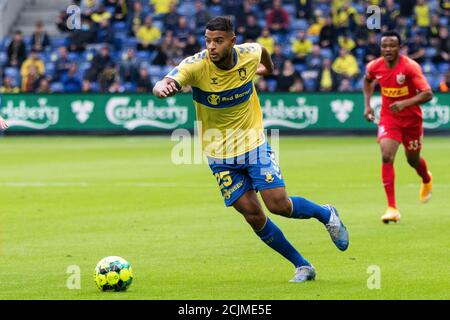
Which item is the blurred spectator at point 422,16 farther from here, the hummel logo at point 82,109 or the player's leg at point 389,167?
the player's leg at point 389,167

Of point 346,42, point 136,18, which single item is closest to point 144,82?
point 136,18

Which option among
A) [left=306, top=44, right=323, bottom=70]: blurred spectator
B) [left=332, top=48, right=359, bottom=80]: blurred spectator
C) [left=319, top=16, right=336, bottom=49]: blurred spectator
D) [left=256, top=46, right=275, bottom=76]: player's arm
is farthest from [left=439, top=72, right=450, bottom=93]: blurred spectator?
[left=256, top=46, right=275, bottom=76]: player's arm

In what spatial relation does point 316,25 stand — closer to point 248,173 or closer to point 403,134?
point 403,134

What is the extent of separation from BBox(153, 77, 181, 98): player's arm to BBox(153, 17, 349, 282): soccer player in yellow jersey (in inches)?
13.5

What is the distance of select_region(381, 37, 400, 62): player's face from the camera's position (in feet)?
46.6

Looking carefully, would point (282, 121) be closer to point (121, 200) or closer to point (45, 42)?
point (45, 42)

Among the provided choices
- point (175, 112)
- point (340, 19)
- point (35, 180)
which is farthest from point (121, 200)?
point (340, 19)

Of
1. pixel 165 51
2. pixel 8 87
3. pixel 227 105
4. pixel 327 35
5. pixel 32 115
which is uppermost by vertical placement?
pixel 327 35

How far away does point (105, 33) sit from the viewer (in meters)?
36.4

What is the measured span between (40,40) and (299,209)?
28.2 m

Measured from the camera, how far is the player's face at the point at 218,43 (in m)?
9.34

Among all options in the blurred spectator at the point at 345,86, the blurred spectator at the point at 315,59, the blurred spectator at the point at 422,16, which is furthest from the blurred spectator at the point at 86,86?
the blurred spectator at the point at 422,16

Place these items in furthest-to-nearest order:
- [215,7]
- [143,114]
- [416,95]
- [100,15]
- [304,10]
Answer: [100,15] < [215,7] < [304,10] < [143,114] < [416,95]

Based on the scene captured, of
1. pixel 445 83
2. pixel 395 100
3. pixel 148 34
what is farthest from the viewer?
pixel 148 34
